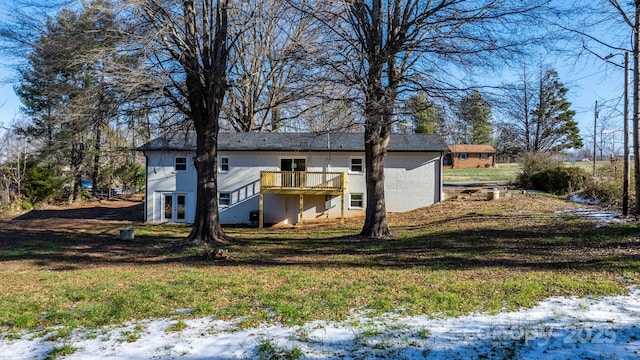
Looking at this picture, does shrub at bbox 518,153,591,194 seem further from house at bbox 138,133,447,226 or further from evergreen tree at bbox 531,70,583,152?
evergreen tree at bbox 531,70,583,152

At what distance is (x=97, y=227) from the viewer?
1875 cm

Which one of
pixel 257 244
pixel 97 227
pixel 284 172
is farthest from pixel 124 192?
pixel 257 244

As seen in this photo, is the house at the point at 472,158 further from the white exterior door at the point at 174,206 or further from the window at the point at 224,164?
the white exterior door at the point at 174,206

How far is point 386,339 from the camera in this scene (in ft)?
13.0

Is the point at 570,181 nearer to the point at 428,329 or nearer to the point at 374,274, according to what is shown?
the point at 374,274

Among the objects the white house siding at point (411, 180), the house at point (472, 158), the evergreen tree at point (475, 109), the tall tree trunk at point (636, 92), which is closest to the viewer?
the tall tree trunk at point (636, 92)

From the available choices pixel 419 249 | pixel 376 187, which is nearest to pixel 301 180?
pixel 376 187

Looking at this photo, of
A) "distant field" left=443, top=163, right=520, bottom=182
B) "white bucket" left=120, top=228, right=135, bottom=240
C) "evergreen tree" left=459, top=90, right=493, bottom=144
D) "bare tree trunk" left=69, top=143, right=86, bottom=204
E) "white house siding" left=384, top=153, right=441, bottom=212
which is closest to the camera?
"evergreen tree" left=459, top=90, right=493, bottom=144

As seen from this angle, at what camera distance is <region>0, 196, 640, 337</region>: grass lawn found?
5.10 m

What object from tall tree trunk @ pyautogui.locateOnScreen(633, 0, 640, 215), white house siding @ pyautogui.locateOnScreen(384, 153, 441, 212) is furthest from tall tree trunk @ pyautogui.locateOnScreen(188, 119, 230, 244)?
white house siding @ pyautogui.locateOnScreen(384, 153, 441, 212)

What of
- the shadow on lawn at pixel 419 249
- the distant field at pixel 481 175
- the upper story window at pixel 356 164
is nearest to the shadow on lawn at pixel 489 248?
the shadow on lawn at pixel 419 249

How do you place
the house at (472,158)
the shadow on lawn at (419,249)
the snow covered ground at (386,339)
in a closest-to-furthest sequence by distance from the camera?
1. the snow covered ground at (386,339)
2. the shadow on lawn at (419,249)
3. the house at (472,158)

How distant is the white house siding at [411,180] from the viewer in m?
21.7

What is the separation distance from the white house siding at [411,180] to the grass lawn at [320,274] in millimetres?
7909
